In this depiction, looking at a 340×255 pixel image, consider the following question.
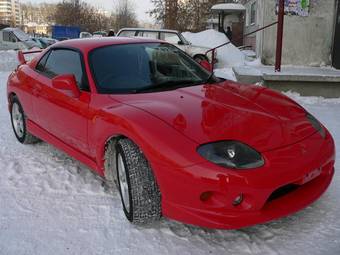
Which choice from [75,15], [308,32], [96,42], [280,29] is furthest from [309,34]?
[75,15]

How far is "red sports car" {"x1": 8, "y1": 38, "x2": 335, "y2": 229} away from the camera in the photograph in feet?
9.00

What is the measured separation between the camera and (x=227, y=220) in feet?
8.97

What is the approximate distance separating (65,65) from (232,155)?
2.34 meters

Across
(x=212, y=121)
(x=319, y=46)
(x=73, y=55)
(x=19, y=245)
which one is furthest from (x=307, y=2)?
(x=19, y=245)

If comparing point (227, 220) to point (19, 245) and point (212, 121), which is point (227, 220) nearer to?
point (212, 121)

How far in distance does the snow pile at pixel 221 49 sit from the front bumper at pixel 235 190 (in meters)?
12.0

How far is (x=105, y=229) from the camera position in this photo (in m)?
3.18

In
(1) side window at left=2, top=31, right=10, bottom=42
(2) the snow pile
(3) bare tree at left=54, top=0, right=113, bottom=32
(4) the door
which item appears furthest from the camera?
(3) bare tree at left=54, top=0, right=113, bottom=32

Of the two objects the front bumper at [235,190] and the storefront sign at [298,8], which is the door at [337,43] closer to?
the storefront sign at [298,8]

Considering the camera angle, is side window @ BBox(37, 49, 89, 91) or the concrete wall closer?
side window @ BBox(37, 49, 89, 91)

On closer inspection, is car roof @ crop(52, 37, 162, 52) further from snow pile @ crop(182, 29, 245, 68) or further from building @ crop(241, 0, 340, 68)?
snow pile @ crop(182, 29, 245, 68)

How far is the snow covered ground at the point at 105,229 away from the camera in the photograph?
2.91 m

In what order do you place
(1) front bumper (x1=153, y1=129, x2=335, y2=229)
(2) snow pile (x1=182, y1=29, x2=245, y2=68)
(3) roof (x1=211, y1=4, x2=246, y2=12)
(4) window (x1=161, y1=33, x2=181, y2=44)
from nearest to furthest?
(1) front bumper (x1=153, y1=129, x2=335, y2=229), (4) window (x1=161, y1=33, x2=181, y2=44), (2) snow pile (x1=182, y1=29, x2=245, y2=68), (3) roof (x1=211, y1=4, x2=246, y2=12)

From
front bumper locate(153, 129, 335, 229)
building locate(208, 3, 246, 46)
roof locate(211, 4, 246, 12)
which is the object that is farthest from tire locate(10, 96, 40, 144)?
building locate(208, 3, 246, 46)
